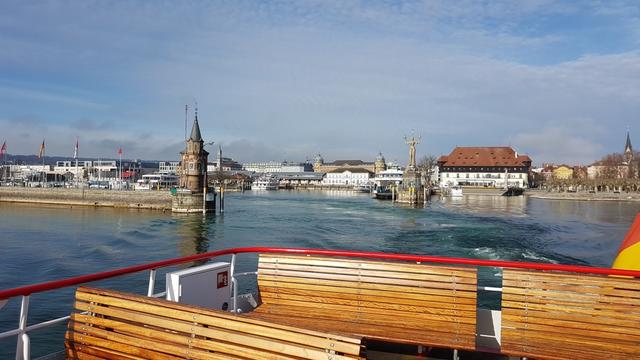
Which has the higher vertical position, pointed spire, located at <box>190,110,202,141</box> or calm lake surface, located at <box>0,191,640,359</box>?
pointed spire, located at <box>190,110,202,141</box>

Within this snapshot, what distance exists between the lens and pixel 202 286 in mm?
6301

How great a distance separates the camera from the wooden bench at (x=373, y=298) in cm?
569

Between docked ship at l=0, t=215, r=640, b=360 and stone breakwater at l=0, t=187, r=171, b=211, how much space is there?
63252 mm

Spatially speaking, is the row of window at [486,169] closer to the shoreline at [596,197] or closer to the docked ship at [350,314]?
the shoreline at [596,197]

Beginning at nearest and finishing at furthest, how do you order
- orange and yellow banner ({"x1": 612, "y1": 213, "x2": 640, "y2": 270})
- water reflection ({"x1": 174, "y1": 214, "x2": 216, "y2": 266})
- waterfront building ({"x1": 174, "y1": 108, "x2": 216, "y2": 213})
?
orange and yellow banner ({"x1": 612, "y1": 213, "x2": 640, "y2": 270}) < water reflection ({"x1": 174, "y1": 214, "x2": 216, "y2": 266}) < waterfront building ({"x1": 174, "y1": 108, "x2": 216, "y2": 213})

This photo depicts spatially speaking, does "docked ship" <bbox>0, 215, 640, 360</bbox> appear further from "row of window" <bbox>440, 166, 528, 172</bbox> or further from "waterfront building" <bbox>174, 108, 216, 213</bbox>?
"row of window" <bbox>440, 166, 528, 172</bbox>

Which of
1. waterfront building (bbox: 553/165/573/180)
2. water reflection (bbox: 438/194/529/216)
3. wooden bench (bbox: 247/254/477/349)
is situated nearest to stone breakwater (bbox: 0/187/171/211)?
water reflection (bbox: 438/194/529/216)

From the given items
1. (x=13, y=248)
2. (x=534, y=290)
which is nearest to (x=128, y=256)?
(x=13, y=248)

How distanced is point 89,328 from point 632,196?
4524 inches

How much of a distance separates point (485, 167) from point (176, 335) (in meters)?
149

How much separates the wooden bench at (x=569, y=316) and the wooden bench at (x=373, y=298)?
48cm

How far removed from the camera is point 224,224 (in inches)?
1940

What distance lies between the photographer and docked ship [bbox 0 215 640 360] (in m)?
3.76

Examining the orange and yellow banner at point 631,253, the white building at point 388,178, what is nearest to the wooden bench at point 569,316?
the orange and yellow banner at point 631,253
